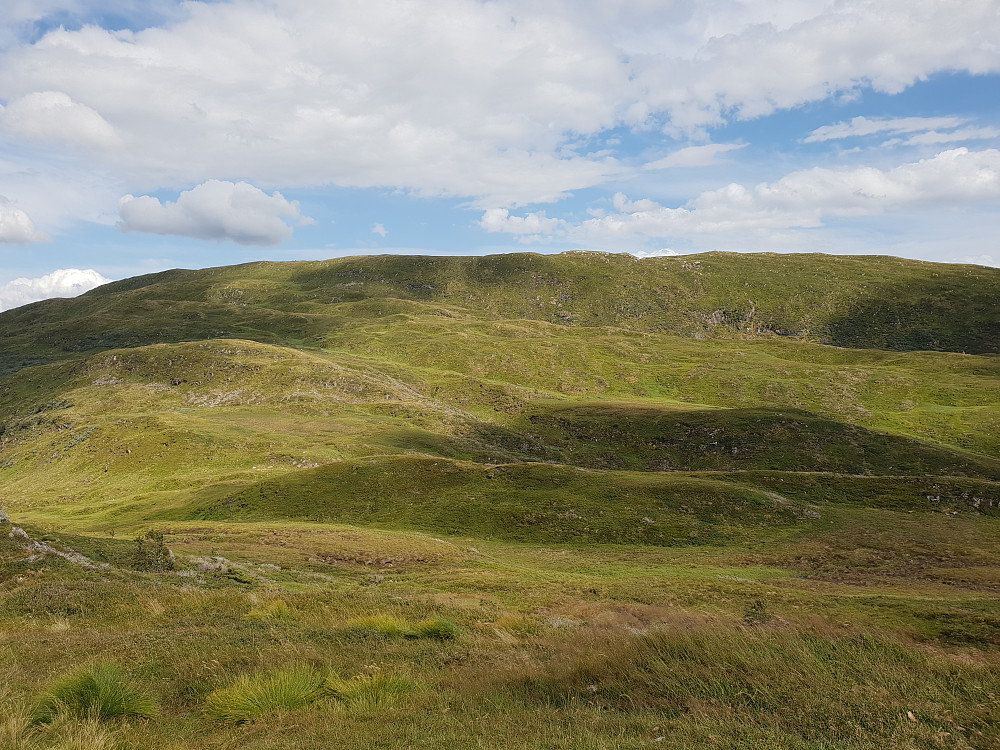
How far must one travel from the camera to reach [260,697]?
788 cm

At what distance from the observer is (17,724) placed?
648 centimetres

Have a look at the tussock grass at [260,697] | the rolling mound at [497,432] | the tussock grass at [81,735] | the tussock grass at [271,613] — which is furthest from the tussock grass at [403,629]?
the rolling mound at [497,432]

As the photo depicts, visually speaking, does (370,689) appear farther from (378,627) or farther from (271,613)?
(271,613)

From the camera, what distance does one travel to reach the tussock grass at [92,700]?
23.8ft

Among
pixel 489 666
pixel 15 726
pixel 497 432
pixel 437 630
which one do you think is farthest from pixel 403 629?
pixel 497 432

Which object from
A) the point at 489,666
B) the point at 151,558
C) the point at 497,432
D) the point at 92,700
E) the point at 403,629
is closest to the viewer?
the point at 92,700

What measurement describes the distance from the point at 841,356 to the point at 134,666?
192m

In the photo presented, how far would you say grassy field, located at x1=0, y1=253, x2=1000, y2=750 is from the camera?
739cm

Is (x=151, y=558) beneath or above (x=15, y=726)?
beneath

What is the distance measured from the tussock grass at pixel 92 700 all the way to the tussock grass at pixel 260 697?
0.97 meters

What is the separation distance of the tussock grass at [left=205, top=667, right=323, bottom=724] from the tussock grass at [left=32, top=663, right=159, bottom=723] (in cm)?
97

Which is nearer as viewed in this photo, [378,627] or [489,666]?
[489,666]

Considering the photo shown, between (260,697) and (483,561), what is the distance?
2967 cm

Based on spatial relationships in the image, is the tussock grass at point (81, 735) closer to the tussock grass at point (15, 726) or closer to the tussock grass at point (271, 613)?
the tussock grass at point (15, 726)
